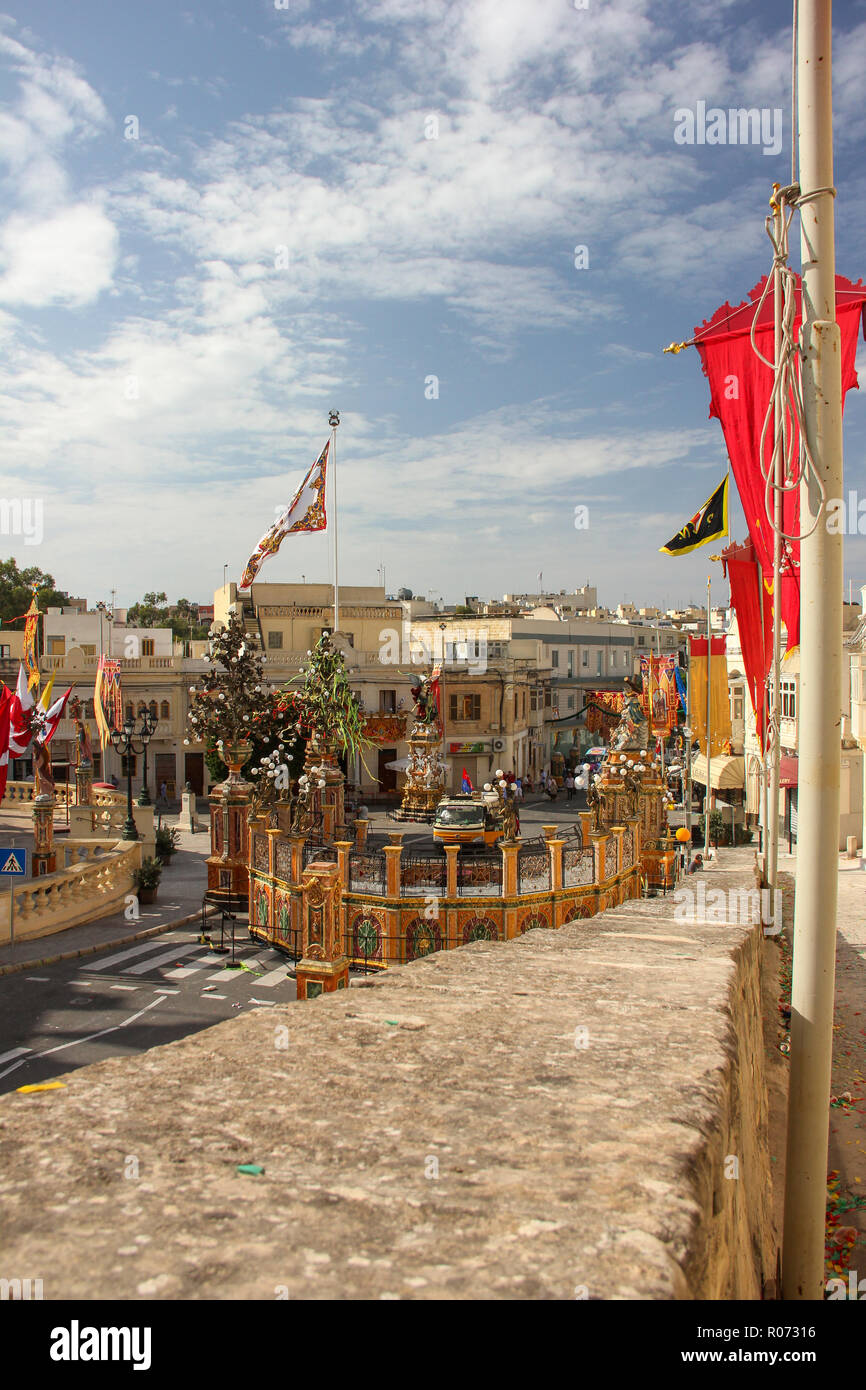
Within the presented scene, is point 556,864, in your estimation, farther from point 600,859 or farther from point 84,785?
point 84,785

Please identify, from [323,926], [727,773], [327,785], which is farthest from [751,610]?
[727,773]

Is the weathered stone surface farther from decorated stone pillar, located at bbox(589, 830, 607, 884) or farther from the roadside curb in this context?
the roadside curb

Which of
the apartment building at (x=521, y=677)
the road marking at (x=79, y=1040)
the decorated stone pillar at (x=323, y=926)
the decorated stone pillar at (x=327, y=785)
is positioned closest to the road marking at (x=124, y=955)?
the road marking at (x=79, y=1040)

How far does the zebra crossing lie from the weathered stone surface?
1317 cm

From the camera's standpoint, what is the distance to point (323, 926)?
551 inches

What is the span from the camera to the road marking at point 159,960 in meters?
17.0

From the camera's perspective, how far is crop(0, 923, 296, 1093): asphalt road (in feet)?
42.3

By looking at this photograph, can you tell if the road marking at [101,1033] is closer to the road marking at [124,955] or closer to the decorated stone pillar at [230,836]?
the road marking at [124,955]

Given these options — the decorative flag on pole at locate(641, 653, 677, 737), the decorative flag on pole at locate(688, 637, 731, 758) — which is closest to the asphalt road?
the decorative flag on pole at locate(641, 653, 677, 737)

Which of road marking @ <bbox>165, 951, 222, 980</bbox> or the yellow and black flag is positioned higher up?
the yellow and black flag

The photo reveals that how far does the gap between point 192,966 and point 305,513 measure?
1429cm

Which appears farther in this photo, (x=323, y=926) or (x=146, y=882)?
(x=146, y=882)

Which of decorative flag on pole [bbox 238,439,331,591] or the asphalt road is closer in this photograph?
the asphalt road
